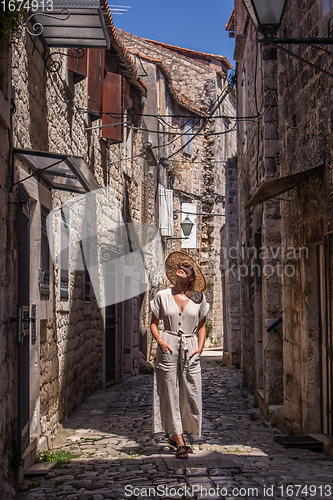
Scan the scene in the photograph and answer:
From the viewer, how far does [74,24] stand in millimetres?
5973

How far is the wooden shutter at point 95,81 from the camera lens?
9477mm

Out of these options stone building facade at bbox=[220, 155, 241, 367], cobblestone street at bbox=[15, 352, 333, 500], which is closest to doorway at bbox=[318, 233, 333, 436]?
cobblestone street at bbox=[15, 352, 333, 500]

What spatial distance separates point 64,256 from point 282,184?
313 centimetres

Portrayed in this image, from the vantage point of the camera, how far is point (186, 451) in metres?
5.05

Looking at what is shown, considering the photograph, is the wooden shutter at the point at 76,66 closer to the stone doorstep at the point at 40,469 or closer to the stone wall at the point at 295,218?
the stone wall at the point at 295,218

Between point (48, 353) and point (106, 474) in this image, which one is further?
point (48, 353)

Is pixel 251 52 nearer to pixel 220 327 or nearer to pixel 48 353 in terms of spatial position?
pixel 48 353

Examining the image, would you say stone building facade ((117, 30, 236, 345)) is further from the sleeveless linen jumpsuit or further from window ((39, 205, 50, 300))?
the sleeveless linen jumpsuit

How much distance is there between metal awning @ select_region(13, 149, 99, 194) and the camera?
15.4 feet

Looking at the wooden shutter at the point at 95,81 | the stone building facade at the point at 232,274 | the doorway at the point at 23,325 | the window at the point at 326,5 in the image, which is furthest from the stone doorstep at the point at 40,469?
the stone building facade at the point at 232,274

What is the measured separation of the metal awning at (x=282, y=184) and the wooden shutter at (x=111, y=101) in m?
4.95

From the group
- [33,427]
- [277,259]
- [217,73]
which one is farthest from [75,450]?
[217,73]

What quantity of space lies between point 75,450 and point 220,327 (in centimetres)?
1967

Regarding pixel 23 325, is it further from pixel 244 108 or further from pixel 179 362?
pixel 244 108
